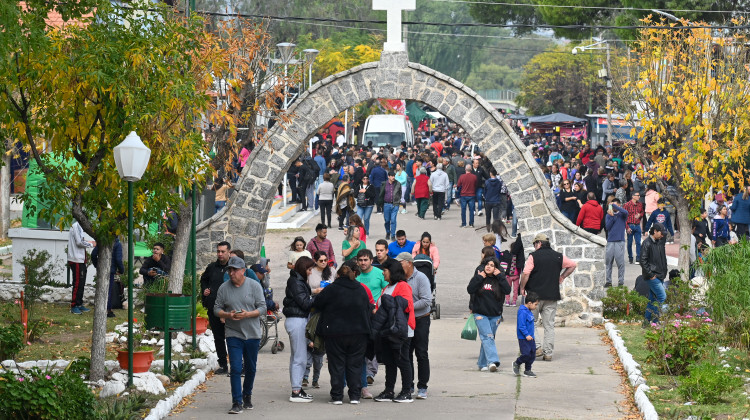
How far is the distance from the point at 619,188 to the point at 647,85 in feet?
20.7

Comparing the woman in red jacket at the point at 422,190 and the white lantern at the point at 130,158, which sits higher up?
the woman in red jacket at the point at 422,190

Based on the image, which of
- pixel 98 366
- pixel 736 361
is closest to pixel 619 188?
pixel 736 361

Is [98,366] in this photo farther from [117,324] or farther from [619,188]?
[619,188]

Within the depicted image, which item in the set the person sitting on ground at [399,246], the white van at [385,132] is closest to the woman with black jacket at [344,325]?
the person sitting on ground at [399,246]

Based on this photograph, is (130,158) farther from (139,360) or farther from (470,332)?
(470,332)

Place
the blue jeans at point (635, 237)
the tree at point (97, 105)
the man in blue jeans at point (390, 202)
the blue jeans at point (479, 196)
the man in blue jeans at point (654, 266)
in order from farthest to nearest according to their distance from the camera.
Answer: the blue jeans at point (479, 196) → the man in blue jeans at point (390, 202) → the blue jeans at point (635, 237) → the man in blue jeans at point (654, 266) → the tree at point (97, 105)

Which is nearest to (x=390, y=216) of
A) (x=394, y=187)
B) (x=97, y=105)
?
(x=394, y=187)

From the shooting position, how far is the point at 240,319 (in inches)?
468

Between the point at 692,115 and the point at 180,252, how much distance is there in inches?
384

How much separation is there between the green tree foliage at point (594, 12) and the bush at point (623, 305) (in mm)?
11956

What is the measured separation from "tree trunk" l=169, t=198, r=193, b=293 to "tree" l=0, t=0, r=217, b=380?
151 inches

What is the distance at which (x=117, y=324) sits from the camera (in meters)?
17.1

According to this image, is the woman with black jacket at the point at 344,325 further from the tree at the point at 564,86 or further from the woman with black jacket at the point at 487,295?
the tree at the point at 564,86

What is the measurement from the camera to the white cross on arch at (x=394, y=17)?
61.6 ft
